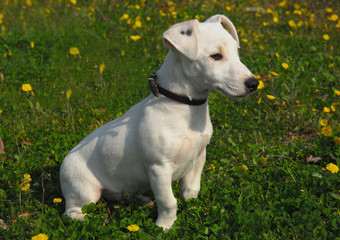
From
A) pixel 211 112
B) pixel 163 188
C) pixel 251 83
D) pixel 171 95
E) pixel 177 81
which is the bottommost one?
pixel 211 112

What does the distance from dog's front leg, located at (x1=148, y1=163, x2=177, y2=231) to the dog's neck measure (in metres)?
0.68

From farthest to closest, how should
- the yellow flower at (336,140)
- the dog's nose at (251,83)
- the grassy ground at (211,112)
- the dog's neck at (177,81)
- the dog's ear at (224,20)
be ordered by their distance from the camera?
the yellow flower at (336,140), the dog's ear at (224,20), the grassy ground at (211,112), the dog's neck at (177,81), the dog's nose at (251,83)

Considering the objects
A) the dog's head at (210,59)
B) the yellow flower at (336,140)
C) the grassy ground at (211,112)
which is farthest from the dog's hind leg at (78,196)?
the yellow flower at (336,140)

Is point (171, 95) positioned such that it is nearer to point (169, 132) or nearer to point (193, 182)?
point (169, 132)

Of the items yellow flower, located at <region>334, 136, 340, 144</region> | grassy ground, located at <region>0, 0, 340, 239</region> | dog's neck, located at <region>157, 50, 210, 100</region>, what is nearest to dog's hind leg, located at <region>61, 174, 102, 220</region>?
grassy ground, located at <region>0, 0, 340, 239</region>

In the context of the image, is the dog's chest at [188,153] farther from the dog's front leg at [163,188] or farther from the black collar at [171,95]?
the black collar at [171,95]

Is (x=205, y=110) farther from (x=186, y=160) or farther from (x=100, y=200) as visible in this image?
(x=100, y=200)

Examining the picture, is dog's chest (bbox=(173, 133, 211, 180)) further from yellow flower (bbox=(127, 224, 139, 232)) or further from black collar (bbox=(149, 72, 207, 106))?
yellow flower (bbox=(127, 224, 139, 232))

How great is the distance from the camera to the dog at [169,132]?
351 centimetres

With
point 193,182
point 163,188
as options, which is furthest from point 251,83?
point 193,182

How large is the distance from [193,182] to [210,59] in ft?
4.58

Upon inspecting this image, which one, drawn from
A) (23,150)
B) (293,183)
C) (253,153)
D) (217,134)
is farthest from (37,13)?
(293,183)

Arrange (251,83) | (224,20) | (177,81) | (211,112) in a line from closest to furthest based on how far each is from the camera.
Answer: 1. (251,83)
2. (177,81)
3. (224,20)
4. (211,112)

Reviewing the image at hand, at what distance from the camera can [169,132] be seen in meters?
3.62
